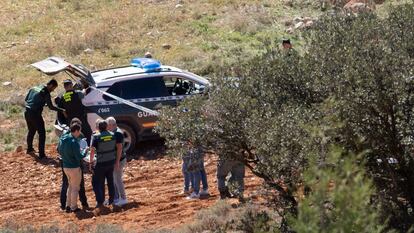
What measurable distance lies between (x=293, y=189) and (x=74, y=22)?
20.8 m

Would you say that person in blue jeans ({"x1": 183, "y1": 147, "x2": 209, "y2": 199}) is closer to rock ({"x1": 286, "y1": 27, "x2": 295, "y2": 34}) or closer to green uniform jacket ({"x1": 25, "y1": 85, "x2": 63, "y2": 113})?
green uniform jacket ({"x1": 25, "y1": 85, "x2": 63, "y2": 113})

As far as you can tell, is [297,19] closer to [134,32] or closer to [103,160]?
[134,32]

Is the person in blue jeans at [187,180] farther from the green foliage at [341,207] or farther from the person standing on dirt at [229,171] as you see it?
the green foliage at [341,207]

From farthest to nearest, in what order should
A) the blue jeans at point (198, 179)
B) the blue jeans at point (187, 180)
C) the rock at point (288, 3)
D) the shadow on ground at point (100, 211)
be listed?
1. the rock at point (288, 3)
2. the blue jeans at point (187, 180)
3. the blue jeans at point (198, 179)
4. the shadow on ground at point (100, 211)

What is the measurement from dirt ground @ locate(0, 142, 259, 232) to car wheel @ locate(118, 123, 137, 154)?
0.78 ft

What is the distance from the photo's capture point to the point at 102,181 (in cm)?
1340

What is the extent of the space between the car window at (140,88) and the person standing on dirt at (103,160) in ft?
10.3

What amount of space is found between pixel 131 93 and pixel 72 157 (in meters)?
3.68

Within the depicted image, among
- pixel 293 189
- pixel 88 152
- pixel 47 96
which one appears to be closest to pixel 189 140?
pixel 293 189

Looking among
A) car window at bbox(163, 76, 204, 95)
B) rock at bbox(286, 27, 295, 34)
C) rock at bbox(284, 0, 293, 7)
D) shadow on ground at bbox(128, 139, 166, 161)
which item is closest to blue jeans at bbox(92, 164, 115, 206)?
shadow on ground at bbox(128, 139, 166, 161)

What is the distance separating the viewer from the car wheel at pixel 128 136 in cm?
1641

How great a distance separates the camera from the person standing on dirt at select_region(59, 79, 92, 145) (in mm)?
15562

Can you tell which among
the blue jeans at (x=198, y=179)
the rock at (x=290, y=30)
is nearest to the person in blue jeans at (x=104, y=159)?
the blue jeans at (x=198, y=179)

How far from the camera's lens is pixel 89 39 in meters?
26.0
